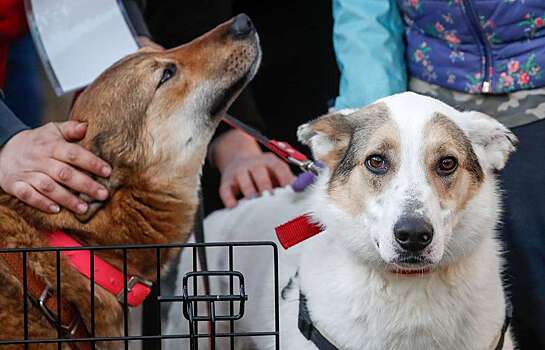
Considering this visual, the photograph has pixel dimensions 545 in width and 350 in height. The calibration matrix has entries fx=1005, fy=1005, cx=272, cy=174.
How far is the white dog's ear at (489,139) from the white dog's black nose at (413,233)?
1.18 ft

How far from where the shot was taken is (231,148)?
348 centimetres

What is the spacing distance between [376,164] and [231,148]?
4.07 ft

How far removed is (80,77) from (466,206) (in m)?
1.31

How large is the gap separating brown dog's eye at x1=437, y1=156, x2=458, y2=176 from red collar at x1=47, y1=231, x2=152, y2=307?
0.80 meters

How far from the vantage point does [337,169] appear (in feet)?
7.94

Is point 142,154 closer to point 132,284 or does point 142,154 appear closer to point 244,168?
point 132,284

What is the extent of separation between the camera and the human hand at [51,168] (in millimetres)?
2566

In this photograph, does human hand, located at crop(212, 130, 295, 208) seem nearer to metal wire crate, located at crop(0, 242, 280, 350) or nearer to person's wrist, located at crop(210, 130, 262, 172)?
person's wrist, located at crop(210, 130, 262, 172)

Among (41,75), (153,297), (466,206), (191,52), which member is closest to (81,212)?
(153,297)

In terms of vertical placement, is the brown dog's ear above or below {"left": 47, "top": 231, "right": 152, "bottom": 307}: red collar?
above

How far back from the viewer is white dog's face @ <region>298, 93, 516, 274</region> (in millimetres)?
2154

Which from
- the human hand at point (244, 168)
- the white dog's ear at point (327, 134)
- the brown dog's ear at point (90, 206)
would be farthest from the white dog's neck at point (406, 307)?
the human hand at point (244, 168)

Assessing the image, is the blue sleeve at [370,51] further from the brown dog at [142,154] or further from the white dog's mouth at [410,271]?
the white dog's mouth at [410,271]

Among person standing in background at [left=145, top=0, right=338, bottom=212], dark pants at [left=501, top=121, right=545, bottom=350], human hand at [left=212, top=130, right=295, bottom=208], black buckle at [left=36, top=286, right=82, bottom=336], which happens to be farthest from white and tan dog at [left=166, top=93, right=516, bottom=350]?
person standing in background at [left=145, top=0, right=338, bottom=212]
